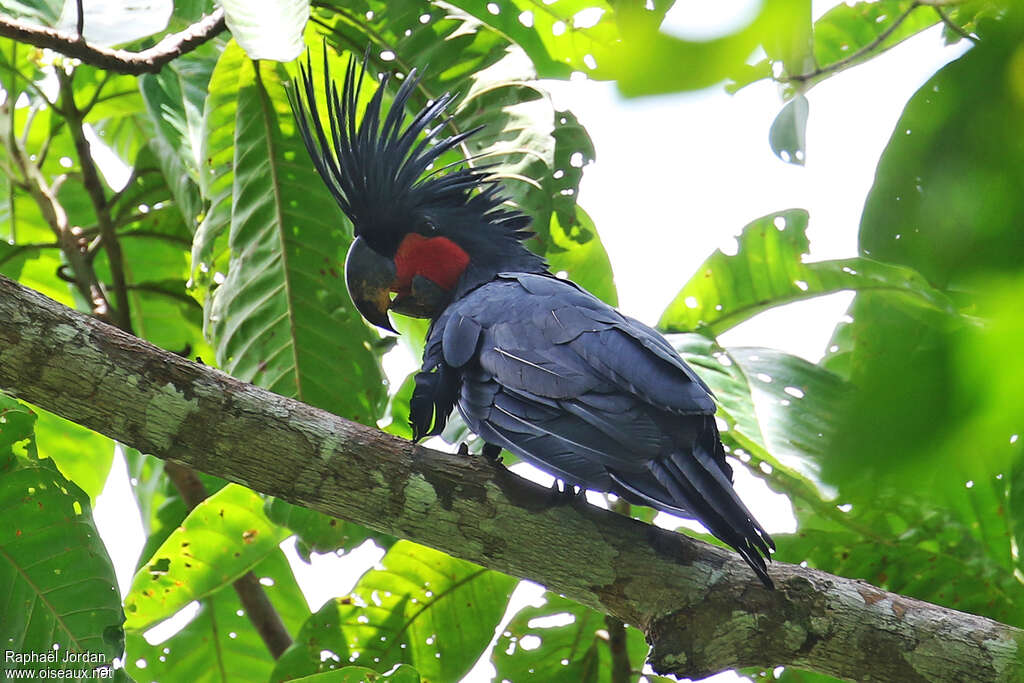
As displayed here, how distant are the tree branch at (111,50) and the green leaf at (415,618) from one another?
69.5 inches

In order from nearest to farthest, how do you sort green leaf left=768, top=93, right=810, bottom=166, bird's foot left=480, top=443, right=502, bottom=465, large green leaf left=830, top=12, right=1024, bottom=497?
large green leaf left=830, top=12, right=1024, bottom=497, green leaf left=768, top=93, right=810, bottom=166, bird's foot left=480, top=443, right=502, bottom=465

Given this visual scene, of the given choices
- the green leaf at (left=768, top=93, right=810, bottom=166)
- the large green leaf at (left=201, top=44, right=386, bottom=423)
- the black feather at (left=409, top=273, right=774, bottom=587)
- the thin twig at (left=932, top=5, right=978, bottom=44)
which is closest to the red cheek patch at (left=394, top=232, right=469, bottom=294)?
the large green leaf at (left=201, top=44, right=386, bottom=423)

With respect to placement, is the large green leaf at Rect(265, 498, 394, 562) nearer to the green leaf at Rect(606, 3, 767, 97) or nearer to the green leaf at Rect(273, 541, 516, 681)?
the green leaf at Rect(273, 541, 516, 681)

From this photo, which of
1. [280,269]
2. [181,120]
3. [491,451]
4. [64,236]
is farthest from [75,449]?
[491,451]

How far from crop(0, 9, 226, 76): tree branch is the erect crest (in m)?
0.36

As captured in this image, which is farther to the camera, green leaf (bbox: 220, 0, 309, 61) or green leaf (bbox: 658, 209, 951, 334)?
green leaf (bbox: 658, 209, 951, 334)

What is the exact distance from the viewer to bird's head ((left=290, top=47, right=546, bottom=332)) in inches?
133

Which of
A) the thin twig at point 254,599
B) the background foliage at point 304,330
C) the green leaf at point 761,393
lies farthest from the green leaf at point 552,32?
the thin twig at point 254,599

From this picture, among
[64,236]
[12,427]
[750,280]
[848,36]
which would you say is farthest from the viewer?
[64,236]

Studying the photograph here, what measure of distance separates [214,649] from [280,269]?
1666 mm

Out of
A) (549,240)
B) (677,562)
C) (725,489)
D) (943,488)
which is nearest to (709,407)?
(725,489)

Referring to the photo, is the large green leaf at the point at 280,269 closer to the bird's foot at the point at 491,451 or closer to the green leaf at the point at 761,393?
the bird's foot at the point at 491,451

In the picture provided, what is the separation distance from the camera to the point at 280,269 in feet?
11.6

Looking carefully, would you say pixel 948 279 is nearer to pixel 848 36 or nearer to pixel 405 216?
pixel 848 36
